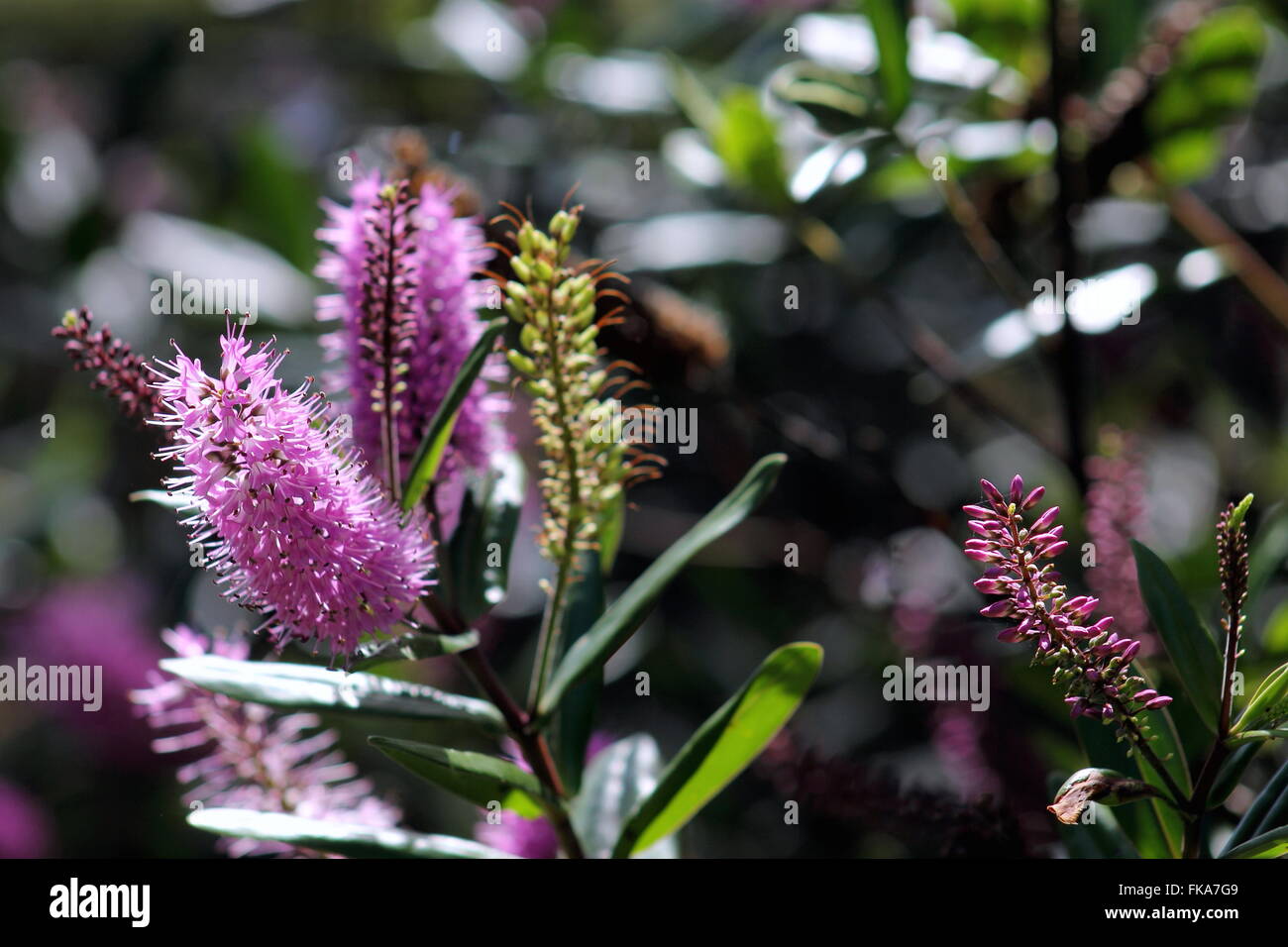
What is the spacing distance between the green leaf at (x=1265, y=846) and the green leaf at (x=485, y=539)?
401mm

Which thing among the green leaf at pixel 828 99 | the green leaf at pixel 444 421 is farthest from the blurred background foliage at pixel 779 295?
the green leaf at pixel 444 421

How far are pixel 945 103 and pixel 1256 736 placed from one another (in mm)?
710

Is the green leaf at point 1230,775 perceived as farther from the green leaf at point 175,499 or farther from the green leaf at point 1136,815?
the green leaf at point 175,499

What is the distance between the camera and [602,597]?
2.41ft

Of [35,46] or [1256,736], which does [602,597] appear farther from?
[35,46]

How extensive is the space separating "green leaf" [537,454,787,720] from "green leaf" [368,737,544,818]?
40 mm

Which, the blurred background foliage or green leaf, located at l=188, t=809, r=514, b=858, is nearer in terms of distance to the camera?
green leaf, located at l=188, t=809, r=514, b=858

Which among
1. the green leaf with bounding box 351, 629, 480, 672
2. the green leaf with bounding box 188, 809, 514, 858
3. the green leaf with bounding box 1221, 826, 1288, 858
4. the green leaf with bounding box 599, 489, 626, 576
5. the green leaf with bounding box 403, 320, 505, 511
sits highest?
the green leaf with bounding box 403, 320, 505, 511

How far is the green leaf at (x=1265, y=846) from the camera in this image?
0.50 m

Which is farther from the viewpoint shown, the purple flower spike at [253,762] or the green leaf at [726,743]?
the purple flower spike at [253,762]

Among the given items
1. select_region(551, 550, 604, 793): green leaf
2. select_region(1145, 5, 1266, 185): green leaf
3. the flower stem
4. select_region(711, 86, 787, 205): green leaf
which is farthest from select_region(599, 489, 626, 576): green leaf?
select_region(1145, 5, 1266, 185): green leaf

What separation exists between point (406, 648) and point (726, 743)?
190mm

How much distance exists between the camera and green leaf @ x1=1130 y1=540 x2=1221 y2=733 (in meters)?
0.57

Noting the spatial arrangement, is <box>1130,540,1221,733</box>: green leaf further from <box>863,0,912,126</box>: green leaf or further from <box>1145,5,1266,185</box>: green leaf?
<box>1145,5,1266,185</box>: green leaf
